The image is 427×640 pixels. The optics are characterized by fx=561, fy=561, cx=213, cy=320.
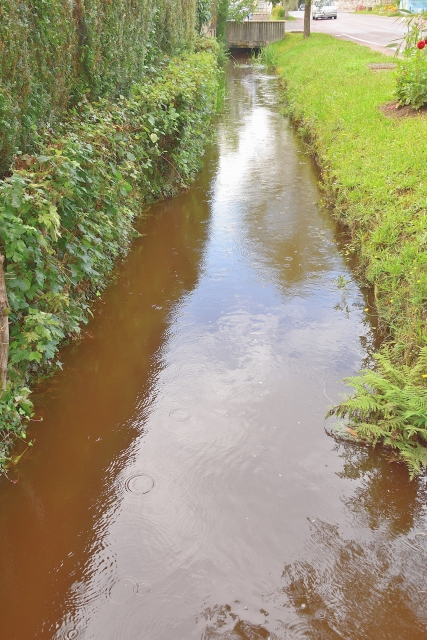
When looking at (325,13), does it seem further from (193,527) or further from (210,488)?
(193,527)

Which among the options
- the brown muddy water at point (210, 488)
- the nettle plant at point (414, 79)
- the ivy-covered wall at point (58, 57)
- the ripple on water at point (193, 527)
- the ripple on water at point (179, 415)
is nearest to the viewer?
the brown muddy water at point (210, 488)

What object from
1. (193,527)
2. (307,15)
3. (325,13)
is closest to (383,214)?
(193,527)

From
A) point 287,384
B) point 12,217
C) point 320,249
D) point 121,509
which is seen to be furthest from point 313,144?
point 121,509

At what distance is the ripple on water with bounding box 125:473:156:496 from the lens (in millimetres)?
3807

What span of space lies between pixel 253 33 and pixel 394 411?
34.0 meters

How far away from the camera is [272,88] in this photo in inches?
815

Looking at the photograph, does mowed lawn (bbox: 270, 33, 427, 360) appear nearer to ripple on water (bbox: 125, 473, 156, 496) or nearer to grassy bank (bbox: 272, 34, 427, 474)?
grassy bank (bbox: 272, 34, 427, 474)

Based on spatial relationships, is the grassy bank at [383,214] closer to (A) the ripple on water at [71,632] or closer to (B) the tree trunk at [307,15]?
(A) the ripple on water at [71,632]

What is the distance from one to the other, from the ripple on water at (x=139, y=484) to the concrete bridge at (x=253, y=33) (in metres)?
33.2

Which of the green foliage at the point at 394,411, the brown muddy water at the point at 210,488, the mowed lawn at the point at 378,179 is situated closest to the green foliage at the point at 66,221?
the brown muddy water at the point at 210,488

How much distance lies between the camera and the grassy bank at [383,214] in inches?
166

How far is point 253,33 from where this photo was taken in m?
33.2

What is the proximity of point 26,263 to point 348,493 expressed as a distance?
293 centimetres

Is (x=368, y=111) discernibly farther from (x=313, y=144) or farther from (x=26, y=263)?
(x=26, y=263)
